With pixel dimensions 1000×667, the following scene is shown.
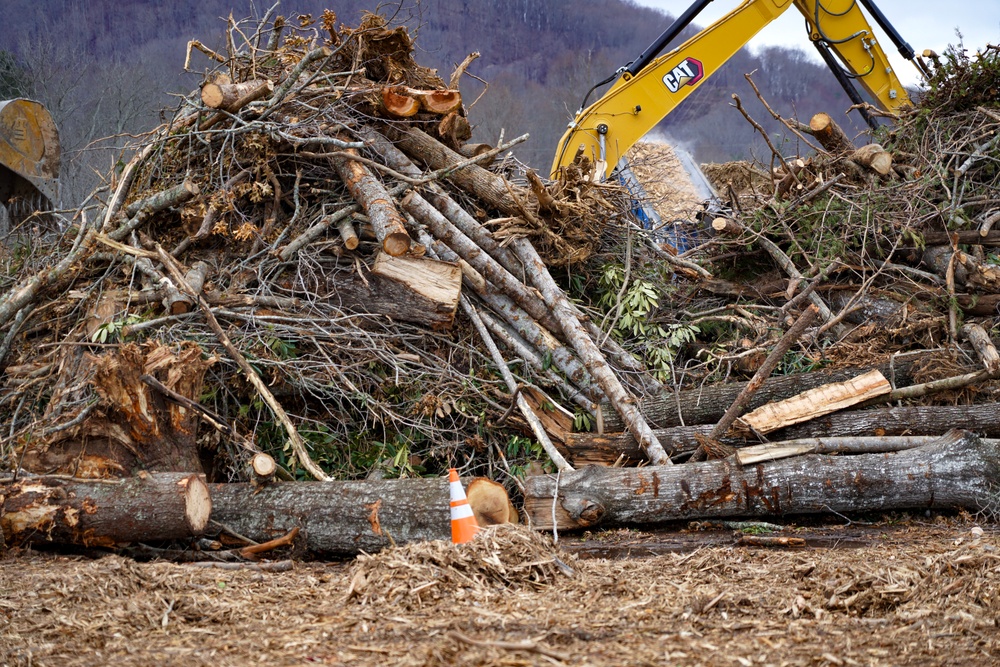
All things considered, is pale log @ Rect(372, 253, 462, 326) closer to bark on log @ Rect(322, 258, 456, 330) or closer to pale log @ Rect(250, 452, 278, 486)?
bark on log @ Rect(322, 258, 456, 330)

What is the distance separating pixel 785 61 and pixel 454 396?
29.7m

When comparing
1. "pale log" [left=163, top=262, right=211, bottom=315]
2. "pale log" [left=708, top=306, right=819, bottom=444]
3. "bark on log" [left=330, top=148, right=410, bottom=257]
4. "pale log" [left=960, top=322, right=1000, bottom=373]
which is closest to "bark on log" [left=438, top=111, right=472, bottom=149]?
"bark on log" [left=330, top=148, right=410, bottom=257]

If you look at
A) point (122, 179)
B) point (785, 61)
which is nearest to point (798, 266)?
point (122, 179)

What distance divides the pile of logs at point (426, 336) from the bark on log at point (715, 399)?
0.02 metres

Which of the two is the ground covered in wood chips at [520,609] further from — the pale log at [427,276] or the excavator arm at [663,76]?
the excavator arm at [663,76]

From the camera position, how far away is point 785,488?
16.7 feet

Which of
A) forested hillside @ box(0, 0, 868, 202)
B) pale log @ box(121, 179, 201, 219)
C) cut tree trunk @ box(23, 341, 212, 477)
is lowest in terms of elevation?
cut tree trunk @ box(23, 341, 212, 477)

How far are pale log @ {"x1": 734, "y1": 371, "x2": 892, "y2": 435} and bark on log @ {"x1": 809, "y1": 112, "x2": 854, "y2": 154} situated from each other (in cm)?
317

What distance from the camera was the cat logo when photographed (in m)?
8.51

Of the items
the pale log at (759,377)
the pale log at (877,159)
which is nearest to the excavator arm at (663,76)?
the pale log at (877,159)

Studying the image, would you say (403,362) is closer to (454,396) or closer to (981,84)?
(454,396)

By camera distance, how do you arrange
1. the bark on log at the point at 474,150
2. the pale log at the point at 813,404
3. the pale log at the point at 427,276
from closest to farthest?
the pale log at the point at 813,404, the pale log at the point at 427,276, the bark on log at the point at 474,150

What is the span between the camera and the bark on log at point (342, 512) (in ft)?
15.1

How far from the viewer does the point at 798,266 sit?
7.70 meters
